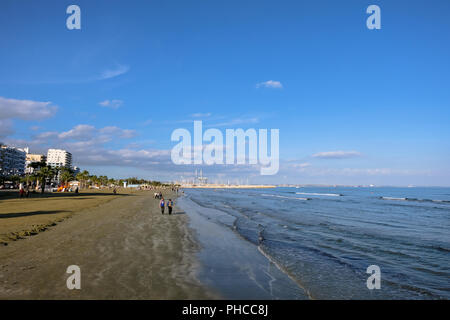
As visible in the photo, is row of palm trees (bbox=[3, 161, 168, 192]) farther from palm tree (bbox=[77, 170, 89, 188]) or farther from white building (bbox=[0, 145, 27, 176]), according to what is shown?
white building (bbox=[0, 145, 27, 176])

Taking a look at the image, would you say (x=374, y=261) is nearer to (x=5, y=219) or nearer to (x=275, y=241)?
(x=275, y=241)

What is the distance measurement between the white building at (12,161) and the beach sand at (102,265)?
576 feet

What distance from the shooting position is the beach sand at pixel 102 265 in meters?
9.01

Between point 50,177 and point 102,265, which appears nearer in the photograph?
point 102,265

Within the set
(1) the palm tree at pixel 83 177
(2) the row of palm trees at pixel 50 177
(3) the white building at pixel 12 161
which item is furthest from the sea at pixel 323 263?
(3) the white building at pixel 12 161

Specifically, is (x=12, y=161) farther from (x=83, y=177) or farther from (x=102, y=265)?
(x=102, y=265)

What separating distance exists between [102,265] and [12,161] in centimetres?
20498

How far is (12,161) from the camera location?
559 feet

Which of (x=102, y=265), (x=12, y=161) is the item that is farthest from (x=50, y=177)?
(x=12, y=161)

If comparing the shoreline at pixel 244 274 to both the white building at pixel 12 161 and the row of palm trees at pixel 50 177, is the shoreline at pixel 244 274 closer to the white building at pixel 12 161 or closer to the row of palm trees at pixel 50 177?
the row of palm trees at pixel 50 177

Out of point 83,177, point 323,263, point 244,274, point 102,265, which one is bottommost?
point 323,263

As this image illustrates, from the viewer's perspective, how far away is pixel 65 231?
19.4m
